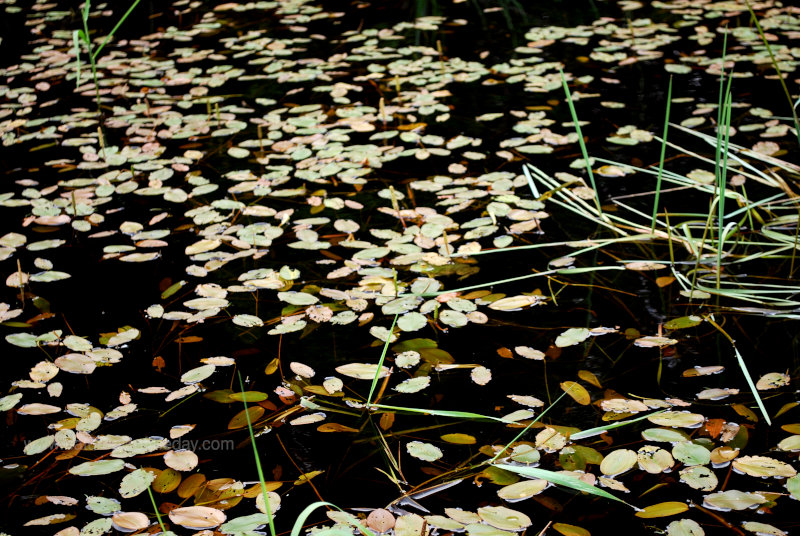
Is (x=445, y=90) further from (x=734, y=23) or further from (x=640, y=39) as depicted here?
(x=734, y=23)

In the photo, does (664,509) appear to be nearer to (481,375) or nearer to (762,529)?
(762,529)

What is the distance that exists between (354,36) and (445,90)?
940mm

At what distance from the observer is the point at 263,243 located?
1.96m

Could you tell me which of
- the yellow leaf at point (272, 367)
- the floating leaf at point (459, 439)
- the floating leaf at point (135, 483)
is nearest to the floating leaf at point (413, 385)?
the floating leaf at point (459, 439)

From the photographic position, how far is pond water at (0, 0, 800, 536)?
120 cm

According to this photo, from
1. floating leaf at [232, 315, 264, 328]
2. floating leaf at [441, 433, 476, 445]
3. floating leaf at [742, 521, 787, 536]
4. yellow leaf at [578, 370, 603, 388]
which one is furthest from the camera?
floating leaf at [232, 315, 264, 328]

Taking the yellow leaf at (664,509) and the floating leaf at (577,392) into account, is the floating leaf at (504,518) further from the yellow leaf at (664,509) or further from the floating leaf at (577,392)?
the floating leaf at (577,392)

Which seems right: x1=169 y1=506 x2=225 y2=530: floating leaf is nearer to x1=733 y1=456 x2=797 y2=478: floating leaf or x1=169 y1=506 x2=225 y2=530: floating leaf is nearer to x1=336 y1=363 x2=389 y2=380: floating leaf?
x1=336 y1=363 x2=389 y2=380: floating leaf

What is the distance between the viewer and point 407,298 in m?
1.69

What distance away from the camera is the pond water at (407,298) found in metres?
1.20

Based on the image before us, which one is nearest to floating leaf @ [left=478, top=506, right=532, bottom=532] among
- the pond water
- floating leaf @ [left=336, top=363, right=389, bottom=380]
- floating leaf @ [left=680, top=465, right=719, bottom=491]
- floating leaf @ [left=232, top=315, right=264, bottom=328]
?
the pond water

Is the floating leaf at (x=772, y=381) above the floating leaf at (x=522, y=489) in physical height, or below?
above

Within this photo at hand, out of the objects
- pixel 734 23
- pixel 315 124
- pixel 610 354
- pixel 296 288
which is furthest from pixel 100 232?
pixel 734 23

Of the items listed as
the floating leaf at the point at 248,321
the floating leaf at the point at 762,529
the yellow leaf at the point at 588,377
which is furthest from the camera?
the floating leaf at the point at 248,321
